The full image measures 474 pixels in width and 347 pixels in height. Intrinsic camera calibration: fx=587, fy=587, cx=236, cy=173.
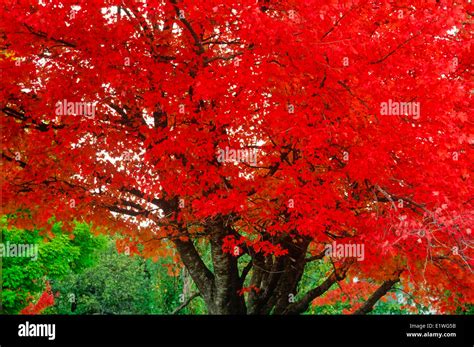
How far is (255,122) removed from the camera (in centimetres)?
1222

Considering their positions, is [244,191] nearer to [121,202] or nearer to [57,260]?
[121,202]

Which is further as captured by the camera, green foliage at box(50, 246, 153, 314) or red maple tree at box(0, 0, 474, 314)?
green foliage at box(50, 246, 153, 314)

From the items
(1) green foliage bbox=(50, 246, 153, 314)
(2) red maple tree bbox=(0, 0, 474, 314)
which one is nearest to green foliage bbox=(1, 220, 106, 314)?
(1) green foliage bbox=(50, 246, 153, 314)

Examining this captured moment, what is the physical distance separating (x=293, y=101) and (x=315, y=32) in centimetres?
167

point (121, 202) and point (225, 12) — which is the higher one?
point (225, 12)

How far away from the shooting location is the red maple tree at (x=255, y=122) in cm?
1044

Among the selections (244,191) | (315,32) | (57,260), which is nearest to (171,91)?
(244,191)

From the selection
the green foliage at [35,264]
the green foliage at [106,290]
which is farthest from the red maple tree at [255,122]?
the green foliage at [106,290]

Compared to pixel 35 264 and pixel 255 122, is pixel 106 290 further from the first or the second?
pixel 255 122

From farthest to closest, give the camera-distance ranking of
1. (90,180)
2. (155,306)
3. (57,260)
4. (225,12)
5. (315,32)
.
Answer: (155,306), (57,260), (90,180), (225,12), (315,32)

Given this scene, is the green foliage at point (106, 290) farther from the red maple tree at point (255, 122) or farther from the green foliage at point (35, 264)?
the red maple tree at point (255, 122)

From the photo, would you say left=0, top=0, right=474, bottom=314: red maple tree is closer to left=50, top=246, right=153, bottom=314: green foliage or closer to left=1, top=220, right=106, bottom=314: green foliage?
left=1, top=220, right=106, bottom=314: green foliage

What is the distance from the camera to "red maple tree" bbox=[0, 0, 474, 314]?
10.4 meters

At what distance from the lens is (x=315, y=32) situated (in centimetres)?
971
